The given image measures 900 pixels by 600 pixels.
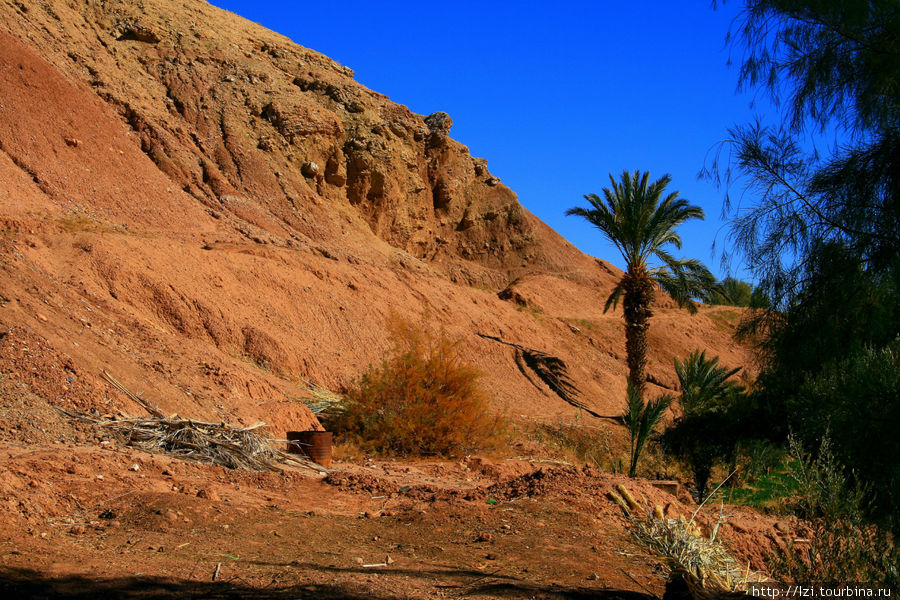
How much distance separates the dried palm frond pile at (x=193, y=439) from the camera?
9579 millimetres

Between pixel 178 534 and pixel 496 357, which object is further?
pixel 496 357

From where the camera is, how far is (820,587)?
16.2 ft

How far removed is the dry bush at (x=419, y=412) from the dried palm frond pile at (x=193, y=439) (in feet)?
10.5

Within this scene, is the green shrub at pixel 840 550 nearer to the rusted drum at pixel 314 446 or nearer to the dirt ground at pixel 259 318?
the dirt ground at pixel 259 318

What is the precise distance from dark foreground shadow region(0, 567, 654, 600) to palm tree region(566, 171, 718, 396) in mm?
20093

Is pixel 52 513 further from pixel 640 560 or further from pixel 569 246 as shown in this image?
pixel 569 246

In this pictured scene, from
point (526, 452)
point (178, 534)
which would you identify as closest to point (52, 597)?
point (178, 534)

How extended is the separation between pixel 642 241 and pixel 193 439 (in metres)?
18.1

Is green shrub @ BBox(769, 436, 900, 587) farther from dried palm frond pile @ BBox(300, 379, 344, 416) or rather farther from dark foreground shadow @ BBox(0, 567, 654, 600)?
dried palm frond pile @ BBox(300, 379, 344, 416)

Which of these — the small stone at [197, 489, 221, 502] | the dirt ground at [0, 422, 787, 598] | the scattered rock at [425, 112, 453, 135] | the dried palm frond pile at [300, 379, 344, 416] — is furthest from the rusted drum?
the scattered rock at [425, 112, 453, 135]

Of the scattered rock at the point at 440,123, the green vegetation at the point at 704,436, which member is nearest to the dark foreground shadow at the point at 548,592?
the green vegetation at the point at 704,436

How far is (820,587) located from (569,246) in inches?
1521

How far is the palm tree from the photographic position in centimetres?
2447

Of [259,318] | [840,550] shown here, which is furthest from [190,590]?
[259,318]
